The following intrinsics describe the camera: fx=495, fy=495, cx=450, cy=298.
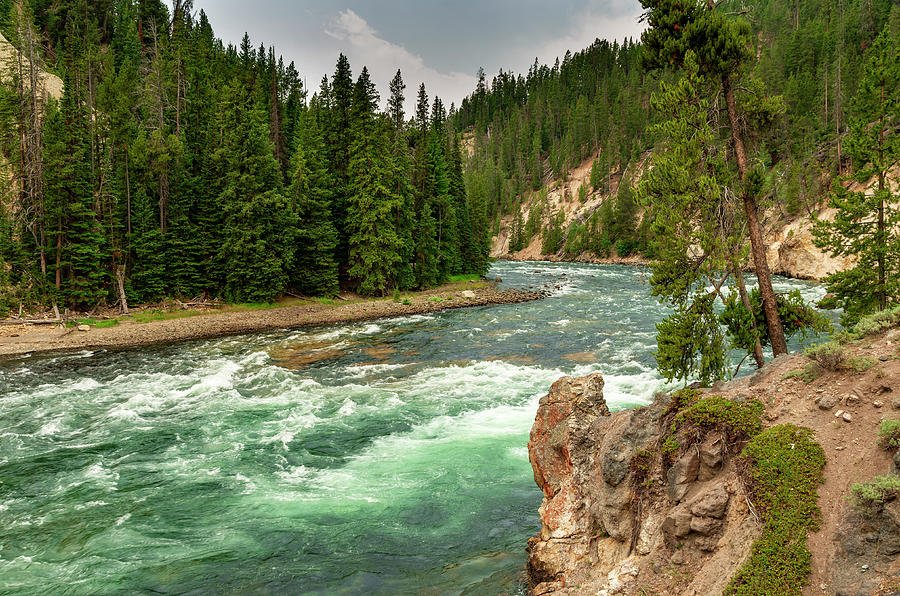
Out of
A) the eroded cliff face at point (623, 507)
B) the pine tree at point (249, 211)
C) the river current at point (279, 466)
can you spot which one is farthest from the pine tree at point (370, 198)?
the eroded cliff face at point (623, 507)

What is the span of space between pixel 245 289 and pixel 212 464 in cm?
2794

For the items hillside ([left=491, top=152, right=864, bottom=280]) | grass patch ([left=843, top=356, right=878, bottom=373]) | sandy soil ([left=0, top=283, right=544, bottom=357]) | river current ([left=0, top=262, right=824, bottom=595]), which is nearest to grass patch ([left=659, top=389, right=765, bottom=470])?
grass patch ([left=843, top=356, right=878, bottom=373])

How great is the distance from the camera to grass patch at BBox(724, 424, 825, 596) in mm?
5414

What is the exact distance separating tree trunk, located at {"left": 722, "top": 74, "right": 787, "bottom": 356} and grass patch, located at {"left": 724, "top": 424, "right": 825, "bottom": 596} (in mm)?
6272

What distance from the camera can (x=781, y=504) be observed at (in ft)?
19.7

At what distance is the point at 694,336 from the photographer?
12398mm

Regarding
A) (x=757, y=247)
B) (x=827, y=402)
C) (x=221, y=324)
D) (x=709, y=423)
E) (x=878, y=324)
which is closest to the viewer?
(x=827, y=402)

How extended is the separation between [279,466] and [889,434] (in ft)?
44.1

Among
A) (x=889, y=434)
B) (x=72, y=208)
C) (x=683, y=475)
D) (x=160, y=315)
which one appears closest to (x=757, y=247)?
(x=889, y=434)

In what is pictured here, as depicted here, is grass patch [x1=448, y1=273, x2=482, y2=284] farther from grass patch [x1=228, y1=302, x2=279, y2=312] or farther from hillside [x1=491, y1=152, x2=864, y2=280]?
hillside [x1=491, y1=152, x2=864, y2=280]

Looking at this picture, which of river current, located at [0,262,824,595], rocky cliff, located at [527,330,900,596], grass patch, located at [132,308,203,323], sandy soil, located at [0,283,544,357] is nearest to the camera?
rocky cliff, located at [527,330,900,596]

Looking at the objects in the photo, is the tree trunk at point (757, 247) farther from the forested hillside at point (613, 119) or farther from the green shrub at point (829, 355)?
the forested hillside at point (613, 119)

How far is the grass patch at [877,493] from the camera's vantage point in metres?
5.21

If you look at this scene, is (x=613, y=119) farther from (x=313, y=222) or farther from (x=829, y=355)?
(x=829, y=355)
